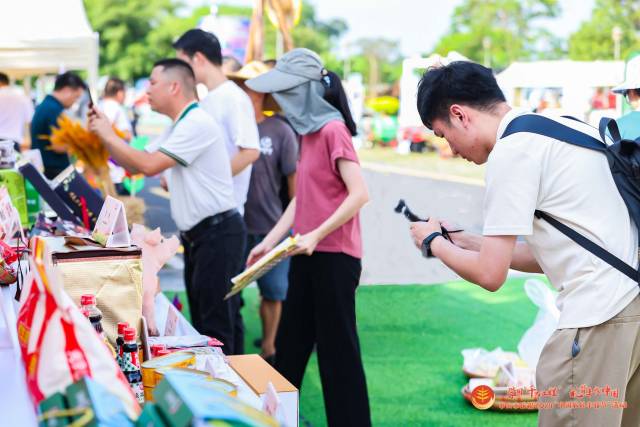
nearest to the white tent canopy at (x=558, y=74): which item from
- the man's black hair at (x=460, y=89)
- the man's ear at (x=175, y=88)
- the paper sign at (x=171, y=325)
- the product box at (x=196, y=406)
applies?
the man's ear at (x=175, y=88)

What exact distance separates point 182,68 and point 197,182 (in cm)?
60

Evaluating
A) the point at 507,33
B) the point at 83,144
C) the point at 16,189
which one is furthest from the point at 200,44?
the point at 507,33

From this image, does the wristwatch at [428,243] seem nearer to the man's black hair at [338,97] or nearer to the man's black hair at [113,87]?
the man's black hair at [338,97]

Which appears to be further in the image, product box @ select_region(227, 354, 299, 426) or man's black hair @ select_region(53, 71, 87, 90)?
man's black hair @ select_region(53, 71, 87, 90)

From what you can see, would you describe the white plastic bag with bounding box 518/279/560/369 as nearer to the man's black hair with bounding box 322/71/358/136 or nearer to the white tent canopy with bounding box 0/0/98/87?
the man's black hair with bounding box 322/71/358/136

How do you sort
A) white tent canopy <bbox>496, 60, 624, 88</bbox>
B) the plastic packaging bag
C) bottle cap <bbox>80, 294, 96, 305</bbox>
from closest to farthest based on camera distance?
the plastic packaging bag
bottle cap <bbox>80, 294, 96, 305</bbox>
white tent canopy <bbox>496, 60, 624, 88</bbox>

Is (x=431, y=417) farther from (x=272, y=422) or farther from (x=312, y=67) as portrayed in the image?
(x=272, y=422)

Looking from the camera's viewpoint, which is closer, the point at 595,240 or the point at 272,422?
the point at 272,422

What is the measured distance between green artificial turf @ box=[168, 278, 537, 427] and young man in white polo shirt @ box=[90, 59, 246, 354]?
0.83 m

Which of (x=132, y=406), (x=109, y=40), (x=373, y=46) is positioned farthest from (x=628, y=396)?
(x=373, y=46)

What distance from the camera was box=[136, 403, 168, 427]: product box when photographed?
1278mm

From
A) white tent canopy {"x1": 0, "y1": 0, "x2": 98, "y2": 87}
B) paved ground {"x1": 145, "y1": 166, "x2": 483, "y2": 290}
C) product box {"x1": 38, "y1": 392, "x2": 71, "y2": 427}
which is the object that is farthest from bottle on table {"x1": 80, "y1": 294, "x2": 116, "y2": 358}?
white tent canopy {"x1": 0, "y1": 0, "x2": 98, "y2": 87}

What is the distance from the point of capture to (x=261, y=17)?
9578 millimetres

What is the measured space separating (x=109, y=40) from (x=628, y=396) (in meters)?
83.3
